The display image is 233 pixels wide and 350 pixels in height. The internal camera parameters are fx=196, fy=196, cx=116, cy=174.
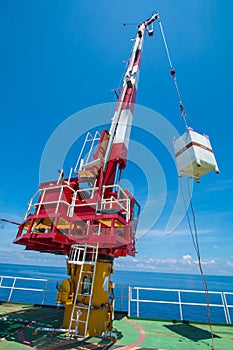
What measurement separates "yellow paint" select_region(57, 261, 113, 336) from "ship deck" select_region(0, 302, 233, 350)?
0.53 meters

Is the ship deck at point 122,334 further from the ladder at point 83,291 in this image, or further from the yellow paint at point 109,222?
the yellow paint at point 109,222

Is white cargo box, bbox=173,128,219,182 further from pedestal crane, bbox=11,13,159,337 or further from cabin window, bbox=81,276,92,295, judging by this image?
cabin window, bbox=81,276,92,295

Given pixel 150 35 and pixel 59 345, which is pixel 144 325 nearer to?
pixel 59 345

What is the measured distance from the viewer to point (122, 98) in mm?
13641

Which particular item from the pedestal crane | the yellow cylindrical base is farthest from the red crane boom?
the yellow cylindrical base

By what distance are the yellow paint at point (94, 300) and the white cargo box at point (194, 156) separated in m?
5.64

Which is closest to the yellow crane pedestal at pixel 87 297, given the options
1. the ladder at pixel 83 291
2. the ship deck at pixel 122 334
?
the ladder at pixel 83 291

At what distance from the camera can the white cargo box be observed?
8164 mm

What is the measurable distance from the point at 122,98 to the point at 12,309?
14.9 metres

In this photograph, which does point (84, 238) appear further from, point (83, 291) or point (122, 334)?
point (122, 334)

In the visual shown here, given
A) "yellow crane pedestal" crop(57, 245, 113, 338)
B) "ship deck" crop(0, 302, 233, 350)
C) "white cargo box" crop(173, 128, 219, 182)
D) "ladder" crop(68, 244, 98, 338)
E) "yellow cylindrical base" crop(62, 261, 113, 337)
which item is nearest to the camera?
"ship deck" crop(0, 302, 233, 350)

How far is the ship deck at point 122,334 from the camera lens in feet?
22.9

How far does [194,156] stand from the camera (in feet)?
26.5

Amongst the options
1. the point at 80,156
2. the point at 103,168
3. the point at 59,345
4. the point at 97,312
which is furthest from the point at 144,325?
the point at 80,156
